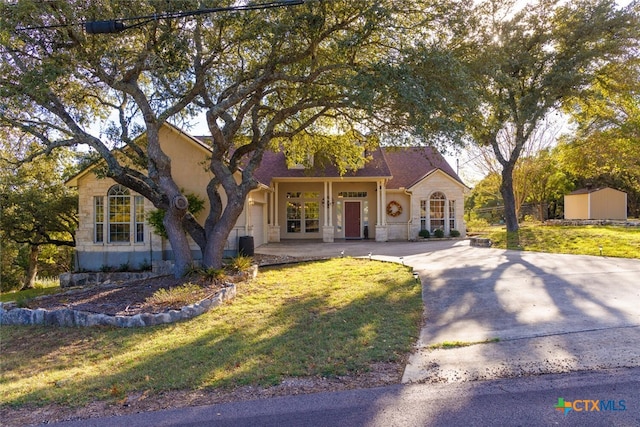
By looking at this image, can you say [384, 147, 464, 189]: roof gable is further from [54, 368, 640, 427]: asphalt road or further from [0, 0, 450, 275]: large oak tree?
[54, 368, 640, 427]: asphalt road

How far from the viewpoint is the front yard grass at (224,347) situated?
14.5ft

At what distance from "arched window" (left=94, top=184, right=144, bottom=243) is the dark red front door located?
37.1ft

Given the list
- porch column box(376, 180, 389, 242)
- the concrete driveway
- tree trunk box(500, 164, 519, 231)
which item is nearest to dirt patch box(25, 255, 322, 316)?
the concrete driveway

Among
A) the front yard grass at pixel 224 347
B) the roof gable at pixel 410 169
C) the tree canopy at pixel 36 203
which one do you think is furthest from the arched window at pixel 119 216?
the roof gable at pixel 410 169

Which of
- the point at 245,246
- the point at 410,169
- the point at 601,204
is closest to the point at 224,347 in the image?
the point at 245,246

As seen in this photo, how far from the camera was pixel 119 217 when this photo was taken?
49.3ft

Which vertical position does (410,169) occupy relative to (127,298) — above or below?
above

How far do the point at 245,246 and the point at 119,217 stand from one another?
16.9 ft

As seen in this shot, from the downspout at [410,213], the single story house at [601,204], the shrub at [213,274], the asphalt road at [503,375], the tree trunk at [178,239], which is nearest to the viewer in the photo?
the asphalt road at [503,375]

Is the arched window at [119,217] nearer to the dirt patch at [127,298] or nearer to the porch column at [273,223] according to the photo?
the dirt patch at [127,298]

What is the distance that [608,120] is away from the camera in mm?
17719

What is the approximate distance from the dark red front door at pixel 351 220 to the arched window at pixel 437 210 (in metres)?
4.18

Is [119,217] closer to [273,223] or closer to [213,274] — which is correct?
[213,274]

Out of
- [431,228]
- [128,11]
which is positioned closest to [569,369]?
[128,11]
